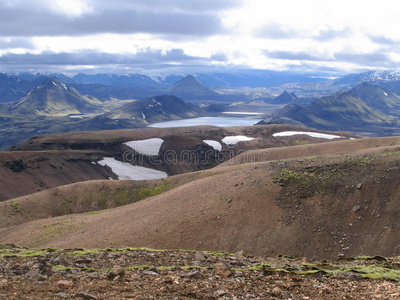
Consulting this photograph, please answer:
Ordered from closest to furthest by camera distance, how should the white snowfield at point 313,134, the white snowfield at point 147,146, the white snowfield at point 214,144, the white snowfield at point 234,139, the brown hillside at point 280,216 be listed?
the brown hillside at point 280,216 < the white snowfield at point 147,146 < the white snowfield at point 214,144 < the white snowfield at point 234,139 < the white snowfield at point 313,134

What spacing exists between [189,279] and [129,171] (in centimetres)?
9677

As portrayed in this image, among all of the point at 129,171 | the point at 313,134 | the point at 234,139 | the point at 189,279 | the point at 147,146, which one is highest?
the point at 189,279

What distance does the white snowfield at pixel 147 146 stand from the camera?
5025 inches

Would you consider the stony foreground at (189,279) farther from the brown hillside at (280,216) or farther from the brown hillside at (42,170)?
the brown hillside at (42,170)

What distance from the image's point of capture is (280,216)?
105 feet

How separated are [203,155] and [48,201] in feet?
266

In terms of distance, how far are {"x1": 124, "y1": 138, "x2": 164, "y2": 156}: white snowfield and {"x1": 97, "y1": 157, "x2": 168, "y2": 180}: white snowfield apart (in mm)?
12281

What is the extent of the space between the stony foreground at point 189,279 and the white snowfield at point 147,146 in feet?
356

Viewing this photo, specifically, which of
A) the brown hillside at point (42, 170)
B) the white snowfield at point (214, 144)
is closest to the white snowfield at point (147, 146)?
the brown hillside at point (42, 170)

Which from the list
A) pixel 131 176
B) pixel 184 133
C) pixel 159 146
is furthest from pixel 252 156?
pixel 184 133

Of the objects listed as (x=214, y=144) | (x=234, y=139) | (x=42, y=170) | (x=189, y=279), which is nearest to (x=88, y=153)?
(x=42, y=170)

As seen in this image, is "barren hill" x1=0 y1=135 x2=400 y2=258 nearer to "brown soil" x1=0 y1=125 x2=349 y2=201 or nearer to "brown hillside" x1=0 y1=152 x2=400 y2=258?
"brown hillside" x1=0 y1=152 x2=400 y2=258

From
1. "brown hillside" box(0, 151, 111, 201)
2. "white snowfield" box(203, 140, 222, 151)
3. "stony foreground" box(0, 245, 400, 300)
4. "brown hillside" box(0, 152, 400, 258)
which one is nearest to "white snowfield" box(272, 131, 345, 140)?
"white snowfield" box(203, 140, 222, 151)

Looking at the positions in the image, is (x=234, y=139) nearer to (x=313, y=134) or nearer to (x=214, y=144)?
(x=214, y=144)
